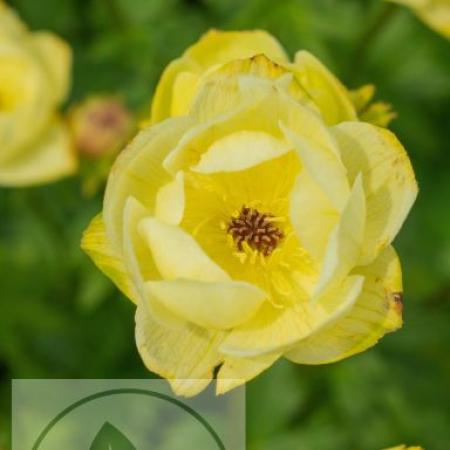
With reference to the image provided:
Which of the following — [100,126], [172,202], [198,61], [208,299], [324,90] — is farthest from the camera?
[100,126]

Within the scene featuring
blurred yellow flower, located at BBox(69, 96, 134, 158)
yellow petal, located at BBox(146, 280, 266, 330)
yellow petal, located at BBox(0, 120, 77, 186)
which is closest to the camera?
yellow petal, located at BBox(146, 280, 266, 330)

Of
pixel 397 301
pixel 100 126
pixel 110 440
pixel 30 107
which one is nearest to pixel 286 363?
pixel 110 440

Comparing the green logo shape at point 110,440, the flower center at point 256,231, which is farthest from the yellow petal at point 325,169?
the green logo shape at point 110,440

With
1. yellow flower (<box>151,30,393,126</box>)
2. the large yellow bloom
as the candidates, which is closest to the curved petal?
yellow flower (<box>151,30,393,126</box>)

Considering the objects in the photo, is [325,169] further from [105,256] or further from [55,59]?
[55,59]

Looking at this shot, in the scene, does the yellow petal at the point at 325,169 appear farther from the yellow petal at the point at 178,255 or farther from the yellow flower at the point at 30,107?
the yellow flower at the point at 30,107

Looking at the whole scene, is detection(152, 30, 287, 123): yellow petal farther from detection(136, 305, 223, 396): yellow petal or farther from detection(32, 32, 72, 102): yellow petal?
detection(32, 32, 72, 102): yellow petal

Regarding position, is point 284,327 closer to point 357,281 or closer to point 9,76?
point 357,281
